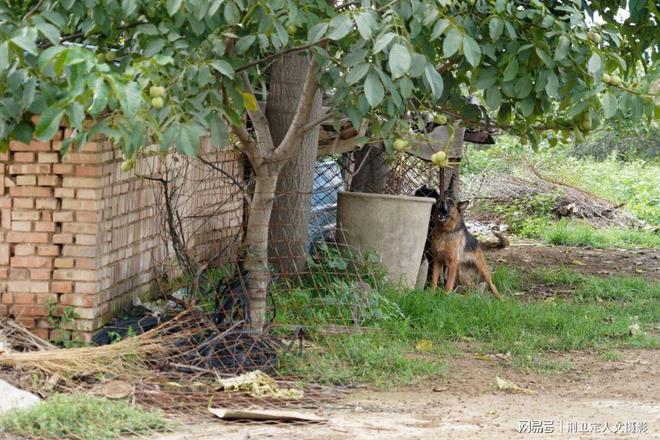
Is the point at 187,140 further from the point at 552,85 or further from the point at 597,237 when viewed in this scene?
the point at 597,237

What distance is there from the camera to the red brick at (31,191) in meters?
6.86

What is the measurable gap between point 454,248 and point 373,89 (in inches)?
226

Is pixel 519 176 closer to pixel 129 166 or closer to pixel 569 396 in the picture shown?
pixel 569 396

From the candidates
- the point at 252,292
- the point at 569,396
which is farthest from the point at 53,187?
the point at 569,396

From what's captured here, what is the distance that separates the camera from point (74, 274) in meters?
6.89

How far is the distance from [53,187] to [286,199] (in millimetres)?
2669

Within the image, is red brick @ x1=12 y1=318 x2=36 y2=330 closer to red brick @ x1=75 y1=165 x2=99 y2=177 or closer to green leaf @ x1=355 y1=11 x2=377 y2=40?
red brick @ x1=75 y1=165 x2=99 y2=177

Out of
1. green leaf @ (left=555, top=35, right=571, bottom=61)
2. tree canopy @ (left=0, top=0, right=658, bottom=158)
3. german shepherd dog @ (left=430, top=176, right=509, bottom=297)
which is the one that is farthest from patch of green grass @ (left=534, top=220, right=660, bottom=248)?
green leaf @ (left=555, top=35, right=571, bottom=61)

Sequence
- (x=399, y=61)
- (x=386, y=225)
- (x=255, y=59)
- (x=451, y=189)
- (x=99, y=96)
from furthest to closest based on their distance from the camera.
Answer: (x=451, y=189) < (x=386, y=225) < (x=255, y=59) < (x=399, y=61) < (x=99, y=96)

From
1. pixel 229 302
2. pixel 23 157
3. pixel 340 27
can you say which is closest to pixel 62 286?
pixel 23 157

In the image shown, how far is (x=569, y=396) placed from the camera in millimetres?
6535

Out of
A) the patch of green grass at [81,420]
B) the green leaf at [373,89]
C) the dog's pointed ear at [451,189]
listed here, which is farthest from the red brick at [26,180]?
the dog's pointed ear at [451,189]

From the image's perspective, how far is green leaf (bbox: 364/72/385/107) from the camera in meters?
4.85

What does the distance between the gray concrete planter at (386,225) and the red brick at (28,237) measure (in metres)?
3.45
